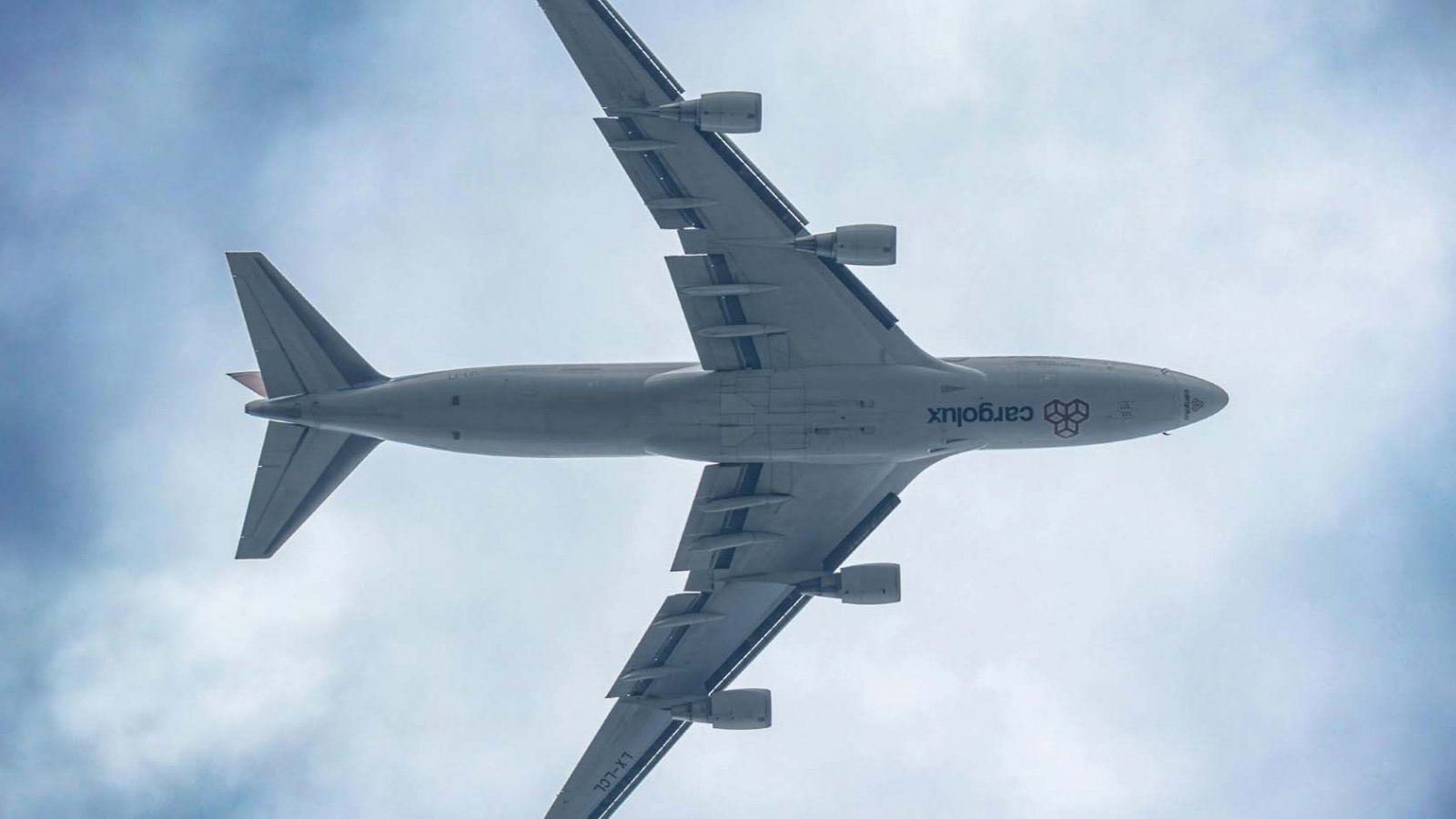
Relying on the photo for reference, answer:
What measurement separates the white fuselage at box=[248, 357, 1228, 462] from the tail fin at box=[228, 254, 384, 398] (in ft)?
5.76

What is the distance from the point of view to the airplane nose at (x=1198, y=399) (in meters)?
55.8

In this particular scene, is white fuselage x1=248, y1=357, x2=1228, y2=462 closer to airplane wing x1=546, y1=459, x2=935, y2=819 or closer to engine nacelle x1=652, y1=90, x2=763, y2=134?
airplane wing x1=546, y1=459, x2=935, y2=819

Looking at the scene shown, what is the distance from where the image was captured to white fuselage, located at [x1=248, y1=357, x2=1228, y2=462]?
54.8m

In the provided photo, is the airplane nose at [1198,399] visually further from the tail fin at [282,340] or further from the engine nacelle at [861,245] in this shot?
the tail fin at [282,340]

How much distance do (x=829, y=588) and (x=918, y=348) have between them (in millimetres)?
9706

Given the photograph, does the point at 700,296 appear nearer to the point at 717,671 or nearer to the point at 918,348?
the point at 918,348

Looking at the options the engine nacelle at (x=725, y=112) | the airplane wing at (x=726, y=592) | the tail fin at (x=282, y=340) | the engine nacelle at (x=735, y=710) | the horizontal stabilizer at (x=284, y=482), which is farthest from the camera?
the engine nacelle at (x=735, y=710)

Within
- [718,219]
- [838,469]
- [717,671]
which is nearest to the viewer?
[718,219]

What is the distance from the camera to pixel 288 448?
57.0m

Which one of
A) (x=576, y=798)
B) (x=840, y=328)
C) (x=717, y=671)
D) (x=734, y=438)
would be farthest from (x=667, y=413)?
(x=576, y=798)

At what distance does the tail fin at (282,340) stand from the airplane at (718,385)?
0.07 m

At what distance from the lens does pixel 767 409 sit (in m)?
54.9

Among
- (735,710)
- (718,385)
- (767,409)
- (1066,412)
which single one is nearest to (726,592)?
(735,710)

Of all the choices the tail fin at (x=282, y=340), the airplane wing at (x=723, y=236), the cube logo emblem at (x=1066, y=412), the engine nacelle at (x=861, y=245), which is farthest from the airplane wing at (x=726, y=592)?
the tail fin at (x=282, y=340)
